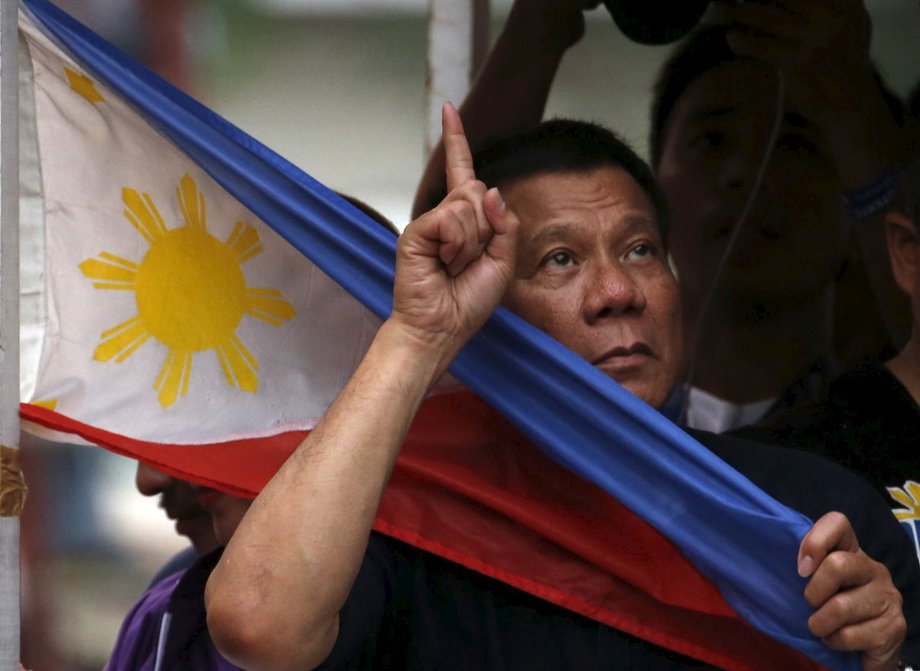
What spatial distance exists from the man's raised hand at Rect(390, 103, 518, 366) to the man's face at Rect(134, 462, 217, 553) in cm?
123

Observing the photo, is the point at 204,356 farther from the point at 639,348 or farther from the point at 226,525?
the point at 639,348

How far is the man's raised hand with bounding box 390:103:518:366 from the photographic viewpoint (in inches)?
70.6

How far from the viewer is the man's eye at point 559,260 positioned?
216 cm

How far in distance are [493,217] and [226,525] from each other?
33.7 inches

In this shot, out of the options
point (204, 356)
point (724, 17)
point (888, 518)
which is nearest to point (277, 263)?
point (204, 356)

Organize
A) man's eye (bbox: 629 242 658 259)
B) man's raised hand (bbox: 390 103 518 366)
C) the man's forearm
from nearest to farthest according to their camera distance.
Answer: the man's forearm < man's raised hand (bbox: 390 103 518 366) < man's eye (bbox: 629 242 658 259)

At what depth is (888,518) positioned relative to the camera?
2.11 metres

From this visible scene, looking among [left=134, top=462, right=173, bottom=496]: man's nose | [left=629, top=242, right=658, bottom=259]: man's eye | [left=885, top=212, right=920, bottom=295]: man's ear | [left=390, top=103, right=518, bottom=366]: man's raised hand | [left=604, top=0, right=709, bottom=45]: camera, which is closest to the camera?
[left=390, top=103, right=518, bottom=366]: man's raised hand

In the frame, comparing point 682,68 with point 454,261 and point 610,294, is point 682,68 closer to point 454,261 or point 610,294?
point 610,294

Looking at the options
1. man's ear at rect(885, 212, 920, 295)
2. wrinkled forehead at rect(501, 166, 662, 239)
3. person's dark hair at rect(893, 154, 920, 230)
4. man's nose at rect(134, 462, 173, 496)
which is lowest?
man's nose at rect(134, 462, 173, 496)

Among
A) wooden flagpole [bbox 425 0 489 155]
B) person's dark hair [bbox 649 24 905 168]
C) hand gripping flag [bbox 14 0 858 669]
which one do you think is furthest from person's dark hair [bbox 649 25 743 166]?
hand gripping flag [bbox 14 0 858 669]

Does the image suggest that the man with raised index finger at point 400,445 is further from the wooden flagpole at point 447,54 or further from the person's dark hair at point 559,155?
the wooden flagpole at point 447,54

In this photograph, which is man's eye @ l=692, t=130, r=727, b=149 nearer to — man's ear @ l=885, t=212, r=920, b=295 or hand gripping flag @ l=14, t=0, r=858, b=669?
man's ear @ l=885, t=212, r=920, b=295

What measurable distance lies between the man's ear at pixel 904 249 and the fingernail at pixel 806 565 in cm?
102
